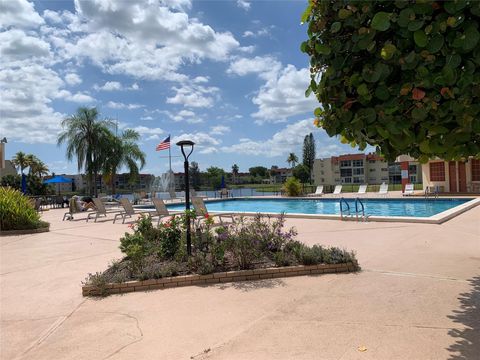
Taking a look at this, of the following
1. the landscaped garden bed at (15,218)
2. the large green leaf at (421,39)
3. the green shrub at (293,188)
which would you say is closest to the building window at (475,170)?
the green shrub at (293,188)

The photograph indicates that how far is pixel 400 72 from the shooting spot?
2117 mm

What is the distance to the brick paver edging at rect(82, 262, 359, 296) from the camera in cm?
496

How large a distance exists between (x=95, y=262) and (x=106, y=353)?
3.89 metres

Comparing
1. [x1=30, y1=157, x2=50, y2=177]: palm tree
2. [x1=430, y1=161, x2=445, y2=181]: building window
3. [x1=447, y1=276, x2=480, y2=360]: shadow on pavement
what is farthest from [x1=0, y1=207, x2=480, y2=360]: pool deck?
[x1=30, y1=157, x2=50, y2=177]: palm tree

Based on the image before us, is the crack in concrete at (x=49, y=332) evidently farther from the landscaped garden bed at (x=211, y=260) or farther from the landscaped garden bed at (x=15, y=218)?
the landscaped garden bed at (x=15, y=218)

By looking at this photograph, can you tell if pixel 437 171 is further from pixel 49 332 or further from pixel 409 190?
pixel 49 332

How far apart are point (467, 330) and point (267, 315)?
1826 millimetres

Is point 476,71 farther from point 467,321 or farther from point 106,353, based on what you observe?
Result: point 106,353

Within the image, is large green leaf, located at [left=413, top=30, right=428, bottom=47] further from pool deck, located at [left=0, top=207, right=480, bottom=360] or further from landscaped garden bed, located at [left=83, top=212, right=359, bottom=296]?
landscaped garden bed, located at [left=83, top=212, right=359, bottom=296]

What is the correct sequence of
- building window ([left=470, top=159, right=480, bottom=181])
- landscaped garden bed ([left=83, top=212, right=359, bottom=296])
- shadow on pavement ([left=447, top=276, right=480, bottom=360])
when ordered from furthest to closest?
building window ([left=470, top=159, right=480, bottom=181]) < landscaped garden bed ([left=83, top=212, right=359, bottom=296]) < shadow on pavement ([left=447, top=276, right=480, bottom=360])

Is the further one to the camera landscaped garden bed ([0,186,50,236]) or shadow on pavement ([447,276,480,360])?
landscaped garden bed ([0,186,50,236])

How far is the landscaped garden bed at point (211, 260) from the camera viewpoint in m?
5.12

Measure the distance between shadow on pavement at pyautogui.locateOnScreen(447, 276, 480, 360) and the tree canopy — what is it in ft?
5.30

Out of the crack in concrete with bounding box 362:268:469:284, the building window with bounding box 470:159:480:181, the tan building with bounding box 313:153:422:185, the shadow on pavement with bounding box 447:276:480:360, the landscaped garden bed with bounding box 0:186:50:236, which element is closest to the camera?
the shadow on pavement with bounding box 447:276:480:360
